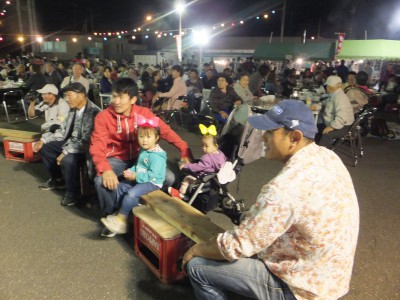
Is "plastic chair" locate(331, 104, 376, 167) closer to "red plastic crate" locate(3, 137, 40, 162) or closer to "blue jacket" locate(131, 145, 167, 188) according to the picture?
"blue jacket" locate(131, 145, 167, 188)

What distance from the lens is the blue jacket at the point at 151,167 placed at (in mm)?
3363

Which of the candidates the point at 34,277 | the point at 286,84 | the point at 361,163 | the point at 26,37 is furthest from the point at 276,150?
the point at 26,37

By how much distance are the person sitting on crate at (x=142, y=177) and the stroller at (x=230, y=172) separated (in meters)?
0.53

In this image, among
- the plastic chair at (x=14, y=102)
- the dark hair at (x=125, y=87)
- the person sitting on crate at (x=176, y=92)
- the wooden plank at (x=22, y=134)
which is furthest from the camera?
the plastic chair at (x=14, y=102)

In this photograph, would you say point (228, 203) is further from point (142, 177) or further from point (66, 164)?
point (66, 164)

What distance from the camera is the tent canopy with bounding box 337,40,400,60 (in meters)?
15.5

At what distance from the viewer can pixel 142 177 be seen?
3354 mm

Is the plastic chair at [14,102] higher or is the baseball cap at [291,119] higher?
the baseball cap at [291,119]

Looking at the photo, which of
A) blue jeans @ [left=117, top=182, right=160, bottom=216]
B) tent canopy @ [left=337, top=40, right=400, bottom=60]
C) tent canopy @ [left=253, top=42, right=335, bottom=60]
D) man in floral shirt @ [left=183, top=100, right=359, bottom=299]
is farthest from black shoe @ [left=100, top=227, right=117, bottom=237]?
tent canopy @ [left=253, top=42, right=335, bottom=60]

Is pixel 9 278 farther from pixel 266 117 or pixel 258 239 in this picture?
pixel 266 117

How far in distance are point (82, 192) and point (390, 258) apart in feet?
12.4

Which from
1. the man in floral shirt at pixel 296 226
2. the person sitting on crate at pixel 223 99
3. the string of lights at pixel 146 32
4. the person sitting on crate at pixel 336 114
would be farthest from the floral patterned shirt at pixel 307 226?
the string of lights at pixel 146 32

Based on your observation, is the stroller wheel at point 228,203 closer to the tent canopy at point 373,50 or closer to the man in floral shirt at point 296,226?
the man in floral shirt at point 296,226

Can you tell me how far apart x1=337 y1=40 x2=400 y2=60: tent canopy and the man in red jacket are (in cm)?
1532
